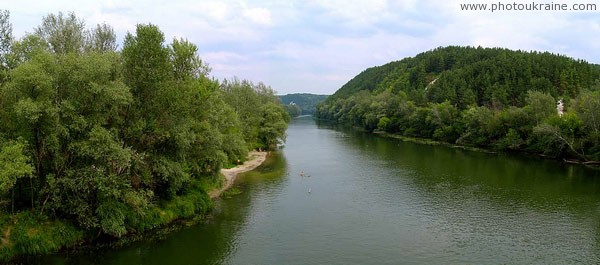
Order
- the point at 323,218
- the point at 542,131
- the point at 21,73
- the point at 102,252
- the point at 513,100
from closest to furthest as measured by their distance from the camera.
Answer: the point at 21,73 → the point at 102,252 → the point at 323,218 → the point at 542,131 → the point at 513,100

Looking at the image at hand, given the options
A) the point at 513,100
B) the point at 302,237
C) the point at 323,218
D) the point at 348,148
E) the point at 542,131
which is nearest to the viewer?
the point at 302,237

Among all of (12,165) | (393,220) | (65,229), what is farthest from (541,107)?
(12,165)

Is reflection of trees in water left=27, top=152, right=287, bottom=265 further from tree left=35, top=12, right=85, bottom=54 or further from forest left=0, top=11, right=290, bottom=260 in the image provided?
tree left=35, top=12, right=85, bottom=54

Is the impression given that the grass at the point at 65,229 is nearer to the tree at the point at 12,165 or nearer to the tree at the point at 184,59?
the tree at the point at 12,165

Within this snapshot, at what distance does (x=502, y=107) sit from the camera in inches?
3883

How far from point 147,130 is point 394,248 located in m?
19.7

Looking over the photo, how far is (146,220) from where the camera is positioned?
3256 centimetres

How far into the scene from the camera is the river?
95.9ft

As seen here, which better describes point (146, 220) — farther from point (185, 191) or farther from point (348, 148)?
point (348, 148)

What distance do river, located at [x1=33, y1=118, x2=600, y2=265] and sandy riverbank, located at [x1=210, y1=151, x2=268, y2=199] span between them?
165cm

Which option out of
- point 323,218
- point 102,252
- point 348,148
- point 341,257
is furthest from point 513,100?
point 102,252

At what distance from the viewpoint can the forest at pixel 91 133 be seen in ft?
85.8

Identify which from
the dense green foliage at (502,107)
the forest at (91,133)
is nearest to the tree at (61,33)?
the forest at (91,133)

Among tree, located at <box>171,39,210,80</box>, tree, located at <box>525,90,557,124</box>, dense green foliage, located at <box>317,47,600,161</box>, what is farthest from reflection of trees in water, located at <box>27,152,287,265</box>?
tree, located at <box>525,90,557,124</box>
